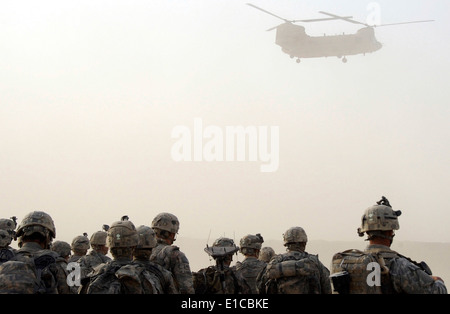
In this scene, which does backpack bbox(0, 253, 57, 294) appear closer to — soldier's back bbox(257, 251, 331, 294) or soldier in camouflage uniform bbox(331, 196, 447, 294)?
soldier in camouflage uniform bbox(331, 196, 447, 294)

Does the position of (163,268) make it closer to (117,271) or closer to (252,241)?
(117,271)

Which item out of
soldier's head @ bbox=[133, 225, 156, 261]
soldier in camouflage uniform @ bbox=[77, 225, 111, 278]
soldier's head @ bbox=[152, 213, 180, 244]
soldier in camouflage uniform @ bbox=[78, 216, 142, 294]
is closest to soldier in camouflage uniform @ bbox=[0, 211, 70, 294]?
soldier in camouflage uniform @ bbox=[78, 216, 142, 294]

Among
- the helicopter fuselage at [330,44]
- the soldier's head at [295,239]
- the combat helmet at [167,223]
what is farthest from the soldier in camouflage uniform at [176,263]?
the helicopter fuselage at [330,44]

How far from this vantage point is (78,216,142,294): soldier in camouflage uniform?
7297 millimetres

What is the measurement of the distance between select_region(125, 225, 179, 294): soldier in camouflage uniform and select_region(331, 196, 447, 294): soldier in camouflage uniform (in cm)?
216

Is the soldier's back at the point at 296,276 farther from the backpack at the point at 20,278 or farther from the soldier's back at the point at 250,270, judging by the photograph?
the backpack at the point at 20,278

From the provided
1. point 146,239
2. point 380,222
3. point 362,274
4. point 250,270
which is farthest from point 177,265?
point 250,270

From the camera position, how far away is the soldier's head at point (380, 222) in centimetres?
798

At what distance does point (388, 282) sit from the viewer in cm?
745

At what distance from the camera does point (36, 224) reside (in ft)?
29.3

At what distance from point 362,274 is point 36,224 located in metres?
4.71

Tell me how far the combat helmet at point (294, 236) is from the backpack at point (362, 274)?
11.7 feet
